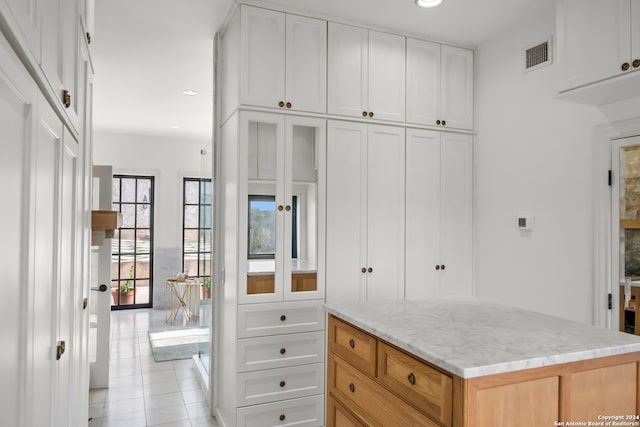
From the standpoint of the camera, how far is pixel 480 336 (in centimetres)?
167

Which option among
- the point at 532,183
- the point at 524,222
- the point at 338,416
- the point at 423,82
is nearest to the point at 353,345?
the point at 338,416

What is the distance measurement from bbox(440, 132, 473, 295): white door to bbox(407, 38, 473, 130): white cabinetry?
0.53 ft

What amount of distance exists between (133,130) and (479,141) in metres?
5.32

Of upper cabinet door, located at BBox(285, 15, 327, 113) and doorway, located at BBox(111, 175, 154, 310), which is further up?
upper cabinet door, located at BBox(285, 15, 327, 113)

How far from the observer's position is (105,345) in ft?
12.9

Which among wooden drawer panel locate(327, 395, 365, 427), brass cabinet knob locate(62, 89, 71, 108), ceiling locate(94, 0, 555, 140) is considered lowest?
wooden drawer panel locate(327, 395, 365, 427)

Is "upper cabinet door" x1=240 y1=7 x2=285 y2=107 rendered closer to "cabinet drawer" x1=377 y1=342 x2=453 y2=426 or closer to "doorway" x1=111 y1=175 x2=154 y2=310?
"cabinet drawer" x1=377 y1=342 x2=453 y2=426

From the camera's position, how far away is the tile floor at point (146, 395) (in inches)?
131

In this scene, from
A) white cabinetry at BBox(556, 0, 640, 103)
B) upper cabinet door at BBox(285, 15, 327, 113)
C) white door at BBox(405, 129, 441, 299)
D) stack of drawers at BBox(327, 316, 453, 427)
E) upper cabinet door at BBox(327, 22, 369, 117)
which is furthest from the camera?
white door at BBox(405, 129, 441, 299)

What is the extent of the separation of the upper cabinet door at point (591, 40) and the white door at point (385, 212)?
1184mm

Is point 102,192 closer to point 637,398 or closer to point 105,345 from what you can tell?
point 105,345

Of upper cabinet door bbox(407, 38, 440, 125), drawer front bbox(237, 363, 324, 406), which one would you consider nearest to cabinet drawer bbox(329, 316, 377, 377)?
drawer front bbox(237, 363, 324, 406)

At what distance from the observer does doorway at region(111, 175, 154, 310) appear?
7336 millimetres

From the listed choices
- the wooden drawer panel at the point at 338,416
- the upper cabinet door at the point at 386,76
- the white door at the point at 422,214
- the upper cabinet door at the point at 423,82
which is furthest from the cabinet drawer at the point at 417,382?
the upper cabinet door at the point at 423,82
